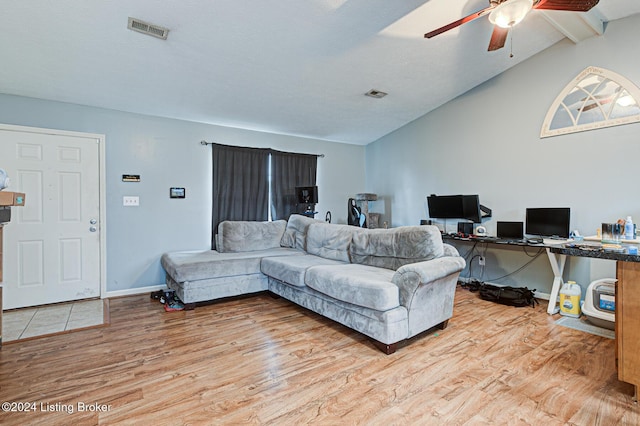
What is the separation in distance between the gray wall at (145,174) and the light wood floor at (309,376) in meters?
1.13

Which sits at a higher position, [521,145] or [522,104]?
[522,104]

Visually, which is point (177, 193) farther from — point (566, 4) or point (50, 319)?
point (566, 4)

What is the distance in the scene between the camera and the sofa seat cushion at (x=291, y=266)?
3353 millimetres

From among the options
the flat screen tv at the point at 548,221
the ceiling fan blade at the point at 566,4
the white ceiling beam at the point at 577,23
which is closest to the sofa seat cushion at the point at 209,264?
the flat screen tv at the point at 548,221

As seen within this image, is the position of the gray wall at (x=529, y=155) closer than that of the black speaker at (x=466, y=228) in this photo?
Yes

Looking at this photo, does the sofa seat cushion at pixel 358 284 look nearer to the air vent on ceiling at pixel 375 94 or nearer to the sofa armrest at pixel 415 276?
the sofa armrest at pixel 415 276

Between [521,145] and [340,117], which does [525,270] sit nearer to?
[521,145]

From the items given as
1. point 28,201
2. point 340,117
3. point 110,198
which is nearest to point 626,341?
point 340,117

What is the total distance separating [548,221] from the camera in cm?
378

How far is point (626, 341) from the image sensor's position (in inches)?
72.9

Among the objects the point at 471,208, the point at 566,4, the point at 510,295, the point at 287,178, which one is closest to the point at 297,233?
the point at 287,178

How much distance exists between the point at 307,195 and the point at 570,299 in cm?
359

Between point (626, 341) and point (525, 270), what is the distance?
248 centimetres

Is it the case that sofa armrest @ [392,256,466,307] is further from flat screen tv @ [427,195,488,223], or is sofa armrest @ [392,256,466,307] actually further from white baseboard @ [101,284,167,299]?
white baseboard @ [101,284,167,299]
